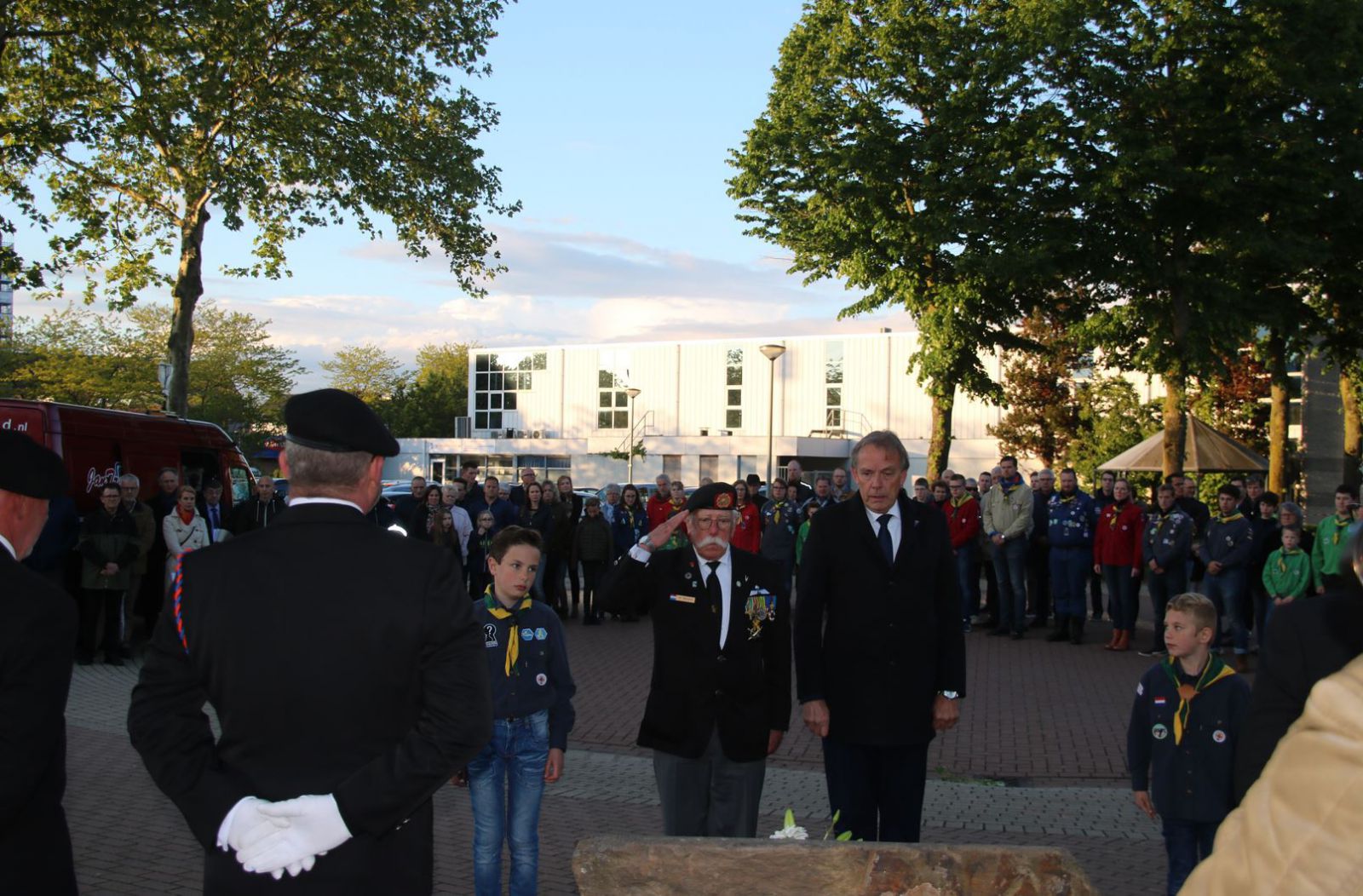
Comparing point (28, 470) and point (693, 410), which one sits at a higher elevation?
point (693, 410)

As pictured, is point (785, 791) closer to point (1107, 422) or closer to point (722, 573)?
point (722, 573)

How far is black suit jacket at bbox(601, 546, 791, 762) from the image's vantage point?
15.5 ft

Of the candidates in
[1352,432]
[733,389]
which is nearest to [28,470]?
[1352,432]

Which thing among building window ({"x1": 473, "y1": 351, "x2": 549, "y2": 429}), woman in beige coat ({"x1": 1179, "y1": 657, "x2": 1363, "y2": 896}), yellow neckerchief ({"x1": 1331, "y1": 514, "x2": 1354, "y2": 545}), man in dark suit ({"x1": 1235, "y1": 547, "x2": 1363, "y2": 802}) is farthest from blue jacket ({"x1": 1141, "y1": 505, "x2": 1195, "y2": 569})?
building window ({"x1": 473, "y1": 351, "x2": 549, "y2": 429})

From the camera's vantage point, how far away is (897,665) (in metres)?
4.77

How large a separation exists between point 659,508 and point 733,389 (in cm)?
4785

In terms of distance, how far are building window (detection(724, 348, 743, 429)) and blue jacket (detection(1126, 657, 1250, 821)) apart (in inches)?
2383

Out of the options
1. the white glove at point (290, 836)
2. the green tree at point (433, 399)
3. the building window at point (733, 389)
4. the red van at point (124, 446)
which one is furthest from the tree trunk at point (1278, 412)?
the green tree at point (433, 399)

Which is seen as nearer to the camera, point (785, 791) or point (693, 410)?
point (785, 791)

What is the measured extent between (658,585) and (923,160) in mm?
22522

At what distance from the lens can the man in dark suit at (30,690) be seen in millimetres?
2525

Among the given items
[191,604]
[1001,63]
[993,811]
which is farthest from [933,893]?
[1001,63]

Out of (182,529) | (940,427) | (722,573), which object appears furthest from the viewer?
(940,427)

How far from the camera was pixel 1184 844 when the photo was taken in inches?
196
